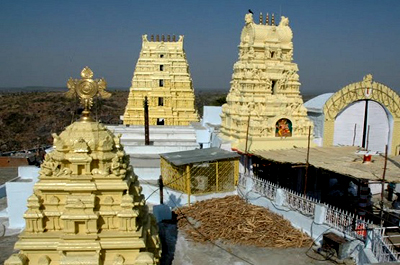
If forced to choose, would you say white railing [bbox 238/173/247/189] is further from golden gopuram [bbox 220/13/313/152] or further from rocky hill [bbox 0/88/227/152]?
rocky hill [bbox 0/88/227/152]

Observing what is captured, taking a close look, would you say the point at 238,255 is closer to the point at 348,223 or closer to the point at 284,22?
the point at 348,223

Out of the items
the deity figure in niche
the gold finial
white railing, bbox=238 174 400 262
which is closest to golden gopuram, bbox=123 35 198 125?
the deity figure in niche

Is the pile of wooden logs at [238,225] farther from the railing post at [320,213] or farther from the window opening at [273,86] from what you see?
the window opening at [273,86]

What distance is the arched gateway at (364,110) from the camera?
17.0m

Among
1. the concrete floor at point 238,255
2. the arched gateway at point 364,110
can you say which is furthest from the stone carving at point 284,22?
the concrete floor at point 238,255

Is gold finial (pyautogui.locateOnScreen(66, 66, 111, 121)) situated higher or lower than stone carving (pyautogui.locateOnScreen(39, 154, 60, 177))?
higher

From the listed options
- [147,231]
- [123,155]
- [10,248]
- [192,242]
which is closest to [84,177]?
[123,155]

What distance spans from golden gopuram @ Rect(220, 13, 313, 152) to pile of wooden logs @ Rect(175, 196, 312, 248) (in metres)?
4.55

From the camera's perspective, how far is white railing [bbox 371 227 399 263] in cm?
842

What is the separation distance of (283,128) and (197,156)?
5.35m

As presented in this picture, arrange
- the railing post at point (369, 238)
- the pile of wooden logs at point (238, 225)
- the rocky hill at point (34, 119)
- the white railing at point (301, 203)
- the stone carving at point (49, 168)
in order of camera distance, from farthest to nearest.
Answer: the rocky hill at point (34, 119) → the white railing at point (301, 203) → the pile of wooden logs at point (238, 225) → the railing post at point (369, 238) → the stone carving at point (49, 168)

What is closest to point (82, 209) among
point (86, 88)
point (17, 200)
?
point (86, 88)

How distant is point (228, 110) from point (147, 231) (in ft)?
38.8

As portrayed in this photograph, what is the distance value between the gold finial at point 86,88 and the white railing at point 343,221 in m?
7.49
